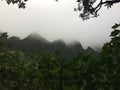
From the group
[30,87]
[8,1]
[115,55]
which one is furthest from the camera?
[30,87]

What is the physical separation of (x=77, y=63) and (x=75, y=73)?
0.31 metres

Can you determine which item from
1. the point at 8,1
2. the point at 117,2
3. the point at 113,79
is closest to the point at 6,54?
the point at 8,1

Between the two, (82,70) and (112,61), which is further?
(82,70)

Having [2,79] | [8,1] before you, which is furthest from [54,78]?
[8,1]

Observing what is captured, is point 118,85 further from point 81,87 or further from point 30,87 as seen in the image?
point 30,87

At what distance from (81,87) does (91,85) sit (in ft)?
0.54

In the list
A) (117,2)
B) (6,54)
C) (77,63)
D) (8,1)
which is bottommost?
(77,63)

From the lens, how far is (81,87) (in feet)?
17.2

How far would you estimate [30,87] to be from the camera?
970cm

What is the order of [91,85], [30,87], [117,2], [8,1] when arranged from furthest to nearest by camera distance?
[117,2] < [30,87] < [8,1] < [91,85]

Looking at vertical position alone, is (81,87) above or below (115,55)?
below

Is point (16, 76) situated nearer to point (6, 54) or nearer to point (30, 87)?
point (6, 54)

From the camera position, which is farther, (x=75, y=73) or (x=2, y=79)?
(x=2, y=79)

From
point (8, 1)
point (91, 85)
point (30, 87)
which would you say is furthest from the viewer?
Answer: point (30, 87)
